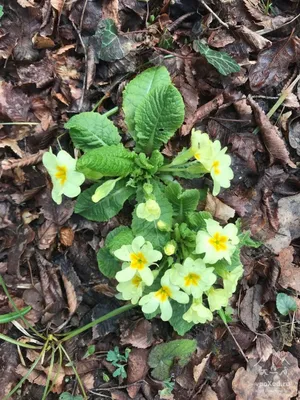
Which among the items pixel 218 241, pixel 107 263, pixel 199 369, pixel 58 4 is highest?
pixel 58 4

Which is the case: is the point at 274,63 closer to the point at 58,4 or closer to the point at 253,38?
the point at 253,38

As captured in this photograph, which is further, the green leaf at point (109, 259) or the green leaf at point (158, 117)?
the green leaf at point (109, 259)

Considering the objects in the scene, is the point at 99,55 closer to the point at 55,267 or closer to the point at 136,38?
the point at 136,38

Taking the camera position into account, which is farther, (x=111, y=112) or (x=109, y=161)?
(x=111, y=112)

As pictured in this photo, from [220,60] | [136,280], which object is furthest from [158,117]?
[136,280]

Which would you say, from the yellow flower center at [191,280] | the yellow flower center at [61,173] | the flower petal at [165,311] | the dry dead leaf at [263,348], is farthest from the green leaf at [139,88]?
the dry dead leaf at [263,348]

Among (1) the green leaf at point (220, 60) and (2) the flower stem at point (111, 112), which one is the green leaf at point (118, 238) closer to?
(2) the flower stem at point (111, 112)
